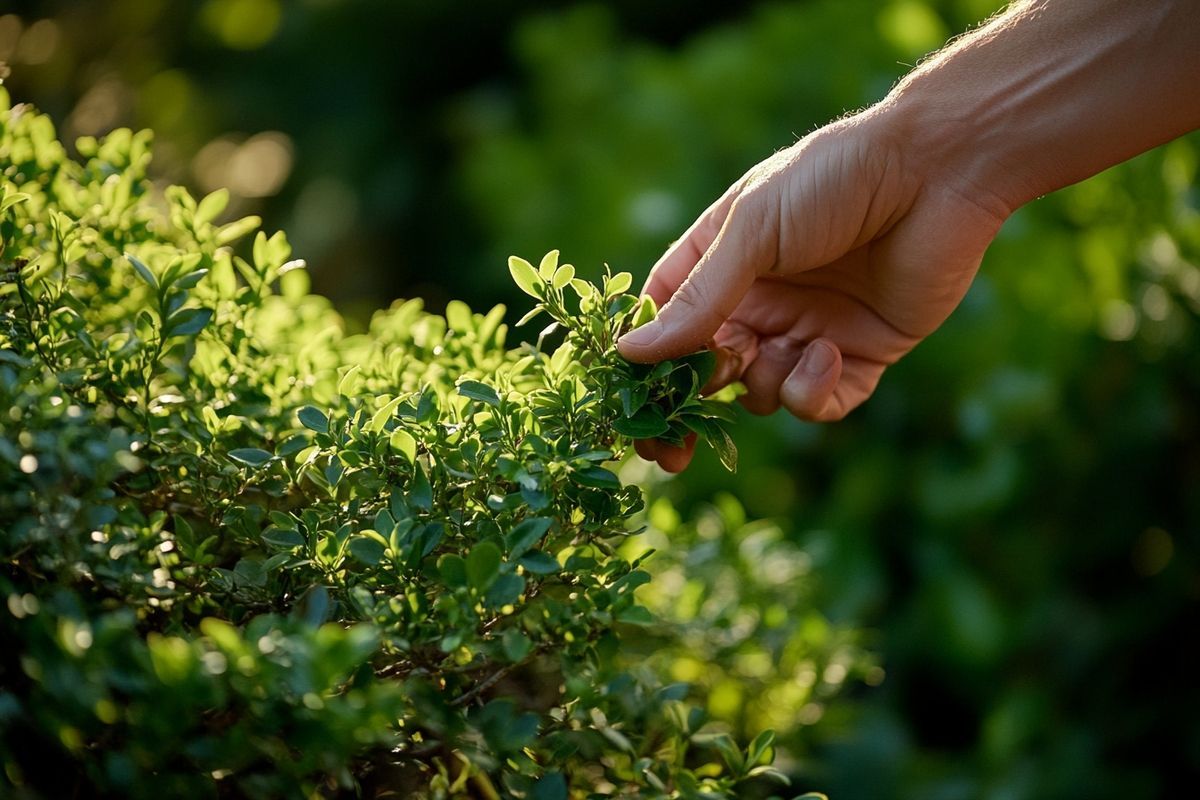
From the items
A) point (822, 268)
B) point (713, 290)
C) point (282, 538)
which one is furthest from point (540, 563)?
point (822, 268)

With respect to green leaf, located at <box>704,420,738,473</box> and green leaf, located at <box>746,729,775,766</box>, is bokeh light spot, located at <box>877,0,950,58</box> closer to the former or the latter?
green leaf, located at <box>704,420,738,473</box>

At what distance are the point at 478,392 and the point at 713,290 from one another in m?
0.28

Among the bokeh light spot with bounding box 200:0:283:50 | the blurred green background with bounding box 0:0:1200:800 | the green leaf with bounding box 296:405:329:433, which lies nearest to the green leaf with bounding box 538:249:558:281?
the green leaf with bounding box 296:405:329:433

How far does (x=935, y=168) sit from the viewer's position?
1262mm

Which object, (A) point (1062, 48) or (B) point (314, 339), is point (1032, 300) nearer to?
(A) point (1062, 48)

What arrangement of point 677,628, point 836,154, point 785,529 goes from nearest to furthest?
1. point 836,154
2. point 677,628
3. point 785,529

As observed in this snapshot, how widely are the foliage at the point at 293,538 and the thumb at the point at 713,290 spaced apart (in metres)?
0.02

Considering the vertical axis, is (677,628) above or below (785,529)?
below

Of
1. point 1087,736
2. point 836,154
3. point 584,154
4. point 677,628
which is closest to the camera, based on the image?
point 836,154

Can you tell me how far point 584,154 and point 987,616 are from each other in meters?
1.73

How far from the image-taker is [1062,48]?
48.9 inches

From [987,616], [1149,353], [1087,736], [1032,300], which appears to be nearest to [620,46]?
[1032,300]

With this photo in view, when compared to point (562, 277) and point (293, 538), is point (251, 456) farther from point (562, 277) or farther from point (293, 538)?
point (562, 277)

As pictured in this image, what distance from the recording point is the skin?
1.17 meters
